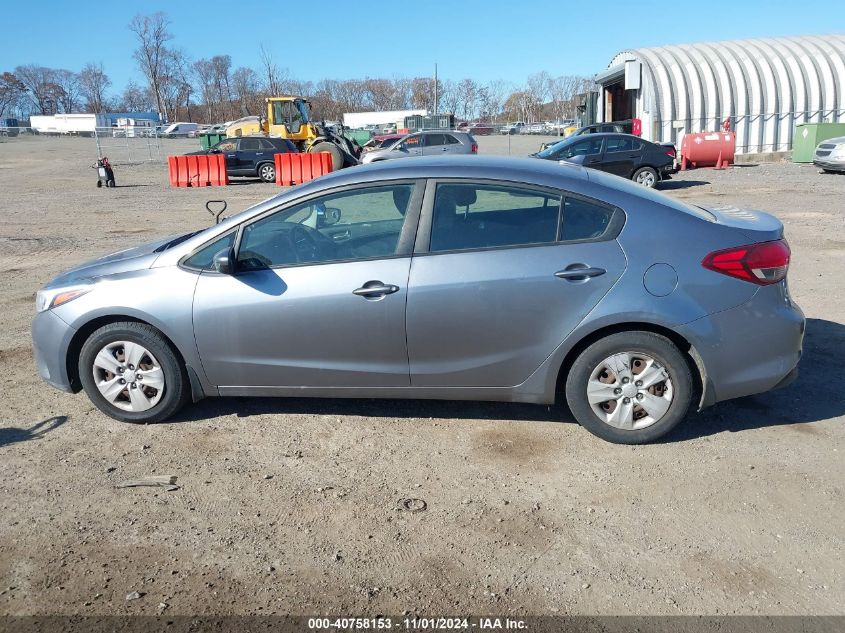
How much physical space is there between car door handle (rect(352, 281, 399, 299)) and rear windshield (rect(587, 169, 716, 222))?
4.60 feet

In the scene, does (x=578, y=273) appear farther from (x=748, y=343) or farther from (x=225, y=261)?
(x=225, y=261)

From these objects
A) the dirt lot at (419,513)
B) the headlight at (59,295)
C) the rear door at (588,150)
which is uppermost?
the rear door at (588,150)

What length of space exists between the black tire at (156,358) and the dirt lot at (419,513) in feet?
0.37

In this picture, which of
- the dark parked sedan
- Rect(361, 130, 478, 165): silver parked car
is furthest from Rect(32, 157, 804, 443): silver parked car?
Rect(361, 130, 478, 165): silver parked car

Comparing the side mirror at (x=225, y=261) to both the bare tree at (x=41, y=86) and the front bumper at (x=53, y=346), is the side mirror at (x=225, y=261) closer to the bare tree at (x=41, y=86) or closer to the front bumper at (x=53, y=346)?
the front bumper at (x=53, y=346)

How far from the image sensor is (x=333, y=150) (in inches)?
1057

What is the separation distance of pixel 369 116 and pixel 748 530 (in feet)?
289

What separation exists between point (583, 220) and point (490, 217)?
1.79ft

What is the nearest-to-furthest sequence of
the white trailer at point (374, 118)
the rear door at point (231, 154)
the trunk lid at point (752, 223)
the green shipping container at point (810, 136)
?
the trunk lid at point (752, 223) < the rear door at point (231, 154) < the green shipping container at point (810, 136) < the white trailer at point (374, 118)

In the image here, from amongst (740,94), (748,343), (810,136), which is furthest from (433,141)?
(748,343)

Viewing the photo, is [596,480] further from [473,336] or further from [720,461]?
[473,336]

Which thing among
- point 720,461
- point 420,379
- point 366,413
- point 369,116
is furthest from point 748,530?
point 369,116

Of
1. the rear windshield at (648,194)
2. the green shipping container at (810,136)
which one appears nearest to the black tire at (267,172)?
the green shipping container at (810,136)

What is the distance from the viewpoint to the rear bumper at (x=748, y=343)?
404 centimetres
